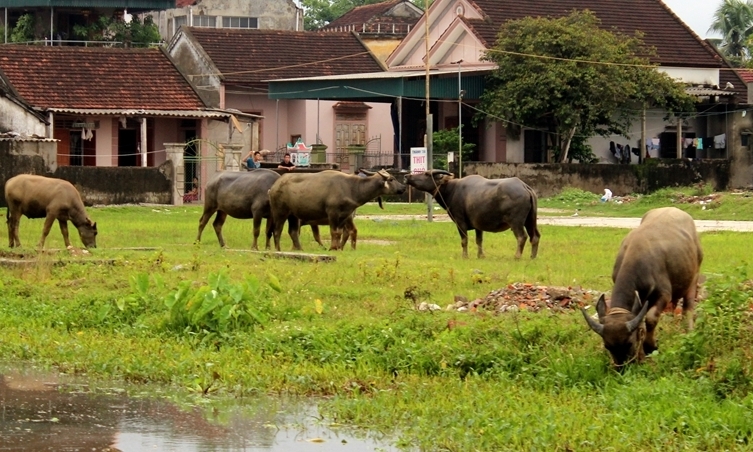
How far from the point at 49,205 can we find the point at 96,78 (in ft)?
67.0

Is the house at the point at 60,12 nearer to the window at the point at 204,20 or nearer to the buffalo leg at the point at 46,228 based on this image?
the window at the point at 204,20

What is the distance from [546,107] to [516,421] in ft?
108

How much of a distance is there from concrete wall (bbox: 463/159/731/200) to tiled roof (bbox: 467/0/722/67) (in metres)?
5.41

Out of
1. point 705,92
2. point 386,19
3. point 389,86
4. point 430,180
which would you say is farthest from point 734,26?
point 430,180

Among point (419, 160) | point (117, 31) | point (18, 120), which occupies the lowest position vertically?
point (419, 160)

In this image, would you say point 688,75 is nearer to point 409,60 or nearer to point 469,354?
point 409,60

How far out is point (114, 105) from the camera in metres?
40.1

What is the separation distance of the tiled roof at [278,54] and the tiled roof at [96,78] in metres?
5.85

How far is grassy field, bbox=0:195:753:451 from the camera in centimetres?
907

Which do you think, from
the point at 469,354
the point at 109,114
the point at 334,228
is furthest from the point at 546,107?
the point at 469,354

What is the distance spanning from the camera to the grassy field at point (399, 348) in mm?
9070

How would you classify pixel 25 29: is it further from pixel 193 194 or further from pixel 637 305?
pixel 637 305

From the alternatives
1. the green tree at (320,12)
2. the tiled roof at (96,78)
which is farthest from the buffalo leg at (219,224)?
the green tree at (320,12)

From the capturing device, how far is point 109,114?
39375mm
